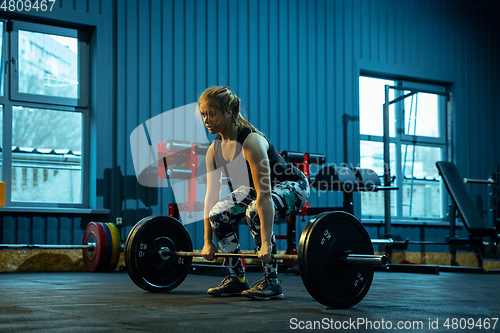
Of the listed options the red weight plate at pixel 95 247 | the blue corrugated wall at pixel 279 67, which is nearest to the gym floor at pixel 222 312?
the red weight plate at pixel 95 247

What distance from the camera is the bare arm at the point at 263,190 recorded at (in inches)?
69.9

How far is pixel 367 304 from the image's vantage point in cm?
188

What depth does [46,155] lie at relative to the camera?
4.28 m

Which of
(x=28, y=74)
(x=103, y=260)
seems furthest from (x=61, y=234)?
(x=28, y=74)

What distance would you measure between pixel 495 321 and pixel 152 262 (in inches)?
52.5

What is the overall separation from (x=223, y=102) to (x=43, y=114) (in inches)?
114

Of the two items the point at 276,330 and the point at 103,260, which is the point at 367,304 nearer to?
the point at 276,330

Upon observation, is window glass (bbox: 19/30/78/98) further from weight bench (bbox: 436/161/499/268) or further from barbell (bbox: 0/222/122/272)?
weight bench (bbox: 436/161/499/268)

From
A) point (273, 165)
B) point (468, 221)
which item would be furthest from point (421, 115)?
point (273, 165)

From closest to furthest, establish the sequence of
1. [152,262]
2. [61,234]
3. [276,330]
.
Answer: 1. [276,330]
2. [152,262]
3. [61,234]

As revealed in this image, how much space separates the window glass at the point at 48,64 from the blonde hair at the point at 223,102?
Answer: 288cm

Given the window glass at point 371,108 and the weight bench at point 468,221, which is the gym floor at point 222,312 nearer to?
the weight bench at point 468,221

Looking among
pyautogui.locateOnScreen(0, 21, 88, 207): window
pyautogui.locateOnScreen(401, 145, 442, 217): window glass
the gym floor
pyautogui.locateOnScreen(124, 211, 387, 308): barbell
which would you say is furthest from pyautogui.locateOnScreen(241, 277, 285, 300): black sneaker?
pyautogui.locateOnScreen(401, 145, 442, 217): window glass

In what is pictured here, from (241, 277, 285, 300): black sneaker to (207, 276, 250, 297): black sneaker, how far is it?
113 millimetres
